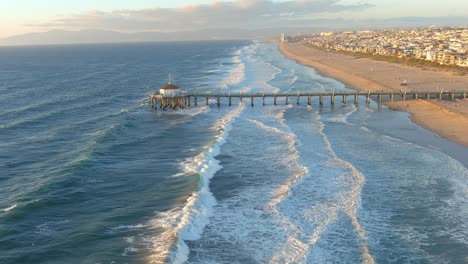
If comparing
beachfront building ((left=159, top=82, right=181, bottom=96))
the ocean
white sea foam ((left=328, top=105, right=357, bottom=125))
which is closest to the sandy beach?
the ocean

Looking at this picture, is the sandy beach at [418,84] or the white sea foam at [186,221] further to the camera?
the sandy beach at [418,84]

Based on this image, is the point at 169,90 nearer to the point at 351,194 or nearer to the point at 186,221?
the point at 351,194

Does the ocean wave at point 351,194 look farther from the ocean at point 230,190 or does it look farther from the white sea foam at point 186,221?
the white sea foam at point 186,221

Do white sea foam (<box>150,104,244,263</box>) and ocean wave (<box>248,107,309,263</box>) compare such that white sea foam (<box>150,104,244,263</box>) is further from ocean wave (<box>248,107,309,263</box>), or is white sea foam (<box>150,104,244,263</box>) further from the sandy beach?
the sandy beach

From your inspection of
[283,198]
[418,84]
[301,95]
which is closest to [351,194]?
[283,198]

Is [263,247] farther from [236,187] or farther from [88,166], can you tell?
[88,166]

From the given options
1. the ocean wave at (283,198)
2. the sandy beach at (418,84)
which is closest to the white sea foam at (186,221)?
the ocean wave at (283,198)

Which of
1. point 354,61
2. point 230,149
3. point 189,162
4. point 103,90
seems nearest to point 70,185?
point 189,162
